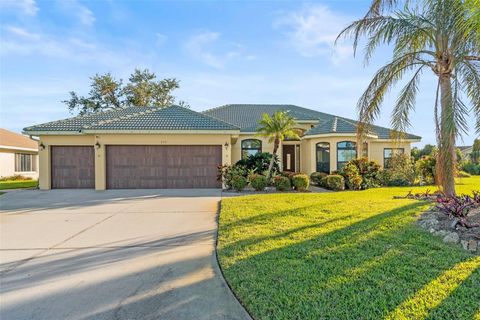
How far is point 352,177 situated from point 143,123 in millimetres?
12849

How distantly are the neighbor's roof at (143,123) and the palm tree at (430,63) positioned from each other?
8843 mm

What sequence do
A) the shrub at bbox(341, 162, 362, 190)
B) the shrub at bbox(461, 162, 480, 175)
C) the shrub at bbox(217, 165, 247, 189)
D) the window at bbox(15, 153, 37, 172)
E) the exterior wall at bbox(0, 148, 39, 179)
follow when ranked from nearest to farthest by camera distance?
1. the shrub at bbox(217, 165, 247, 189)
2. the shrub at bbox(341, 162, 362, 190)
3. the exterior wall at bbox(0, 148, 39, 179)
4. the window at bbox(15, 153, 37, 172)
5. the shrub at bbox(461, 162, 480, 175)

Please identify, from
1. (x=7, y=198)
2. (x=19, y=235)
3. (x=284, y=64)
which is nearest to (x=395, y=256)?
(x=19, y=235)

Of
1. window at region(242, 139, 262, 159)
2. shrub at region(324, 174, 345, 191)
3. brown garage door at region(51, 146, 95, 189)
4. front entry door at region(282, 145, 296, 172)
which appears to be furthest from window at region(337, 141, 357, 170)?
brown garage door at region(51, 146, 95, 189)

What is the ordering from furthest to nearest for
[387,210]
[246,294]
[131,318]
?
[387,210]
[246,294]
[131,318]

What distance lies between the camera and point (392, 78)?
920 cm

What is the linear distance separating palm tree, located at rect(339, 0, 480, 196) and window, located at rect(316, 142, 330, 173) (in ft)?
31.2

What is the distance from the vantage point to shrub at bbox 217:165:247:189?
49.8 feet

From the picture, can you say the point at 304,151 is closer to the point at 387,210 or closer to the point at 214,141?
the point at 214,141

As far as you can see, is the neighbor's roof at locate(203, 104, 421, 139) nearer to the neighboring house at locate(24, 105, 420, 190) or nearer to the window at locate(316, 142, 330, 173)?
the window at locate(316, 142, 330, 173)

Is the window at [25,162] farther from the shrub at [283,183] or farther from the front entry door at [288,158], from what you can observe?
the shrub at [283,183]

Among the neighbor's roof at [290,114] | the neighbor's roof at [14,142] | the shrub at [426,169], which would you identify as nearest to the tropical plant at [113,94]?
the neighbor's roof at [14,142]

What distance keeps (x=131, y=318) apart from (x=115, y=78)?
122 feet

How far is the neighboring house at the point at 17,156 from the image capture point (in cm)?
2498
